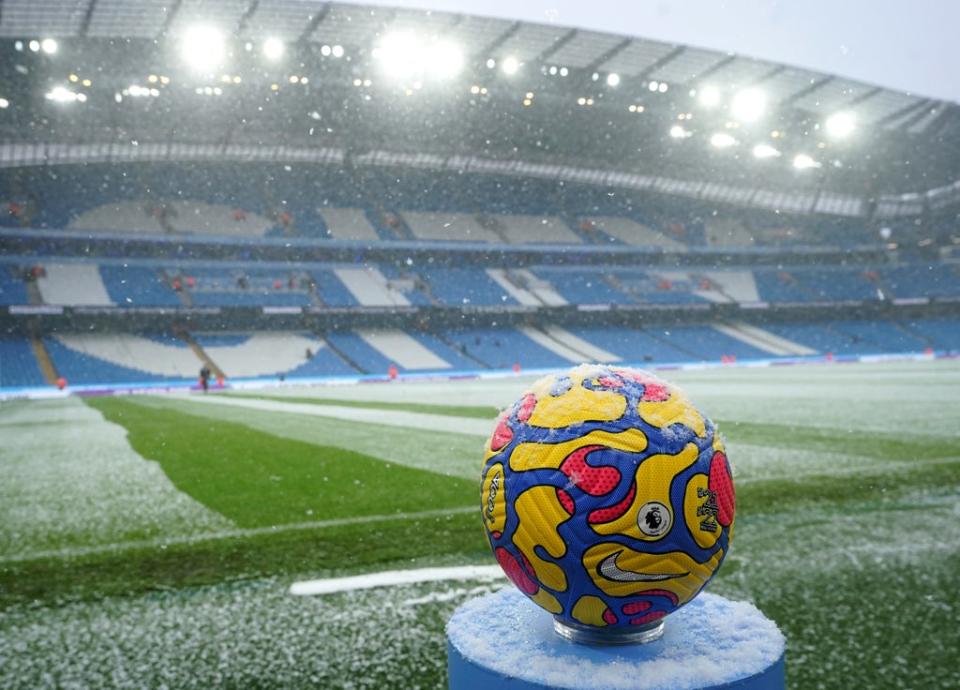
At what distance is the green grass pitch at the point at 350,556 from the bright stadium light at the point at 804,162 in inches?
1725

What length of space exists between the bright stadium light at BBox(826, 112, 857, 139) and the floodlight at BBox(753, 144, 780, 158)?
17.3 ft

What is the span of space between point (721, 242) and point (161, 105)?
123ft

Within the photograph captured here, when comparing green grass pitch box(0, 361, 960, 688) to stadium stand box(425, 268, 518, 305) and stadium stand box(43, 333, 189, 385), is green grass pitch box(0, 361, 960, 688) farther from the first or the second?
stadium stand box(425, 268, 518, 305)

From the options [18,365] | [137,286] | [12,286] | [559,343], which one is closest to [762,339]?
[559,343]

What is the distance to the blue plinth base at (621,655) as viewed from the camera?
1914 millimetres

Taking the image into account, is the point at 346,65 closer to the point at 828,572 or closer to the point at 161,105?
the point at 161,105

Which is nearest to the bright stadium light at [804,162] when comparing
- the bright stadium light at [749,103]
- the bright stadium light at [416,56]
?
the bright stadium light at [749,103]

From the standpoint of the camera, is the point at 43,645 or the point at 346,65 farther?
the point at 346,65

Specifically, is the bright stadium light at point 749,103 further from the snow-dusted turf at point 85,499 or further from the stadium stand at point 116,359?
the snow-dusted turf at point 85,499

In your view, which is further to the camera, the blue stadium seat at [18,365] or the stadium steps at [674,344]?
the stadium steps at [674,344]

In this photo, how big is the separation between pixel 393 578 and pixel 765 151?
50.5 meters

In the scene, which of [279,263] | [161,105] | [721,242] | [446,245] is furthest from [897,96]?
[161,105]

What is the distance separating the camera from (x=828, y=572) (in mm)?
3695

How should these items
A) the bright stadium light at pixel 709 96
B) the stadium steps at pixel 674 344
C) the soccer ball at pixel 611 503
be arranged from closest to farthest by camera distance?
the soccer ball at pixel 611 503, the bright stadium light at pixel 709 96, the stadium steps at pixel 674 344
